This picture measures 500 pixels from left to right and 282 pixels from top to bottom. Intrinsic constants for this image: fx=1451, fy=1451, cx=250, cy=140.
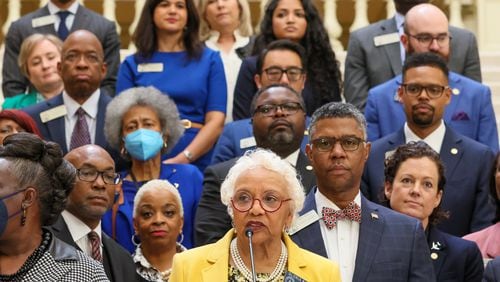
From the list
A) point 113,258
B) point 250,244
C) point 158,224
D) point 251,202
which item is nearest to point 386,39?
point 158,224

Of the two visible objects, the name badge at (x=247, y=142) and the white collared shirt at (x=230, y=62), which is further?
the white collared shirt at (x=230, y=62)

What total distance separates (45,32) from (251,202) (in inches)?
201

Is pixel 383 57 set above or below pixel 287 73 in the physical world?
below

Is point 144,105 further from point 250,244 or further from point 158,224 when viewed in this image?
point 250,244

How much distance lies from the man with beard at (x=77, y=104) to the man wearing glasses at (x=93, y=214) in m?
1.27

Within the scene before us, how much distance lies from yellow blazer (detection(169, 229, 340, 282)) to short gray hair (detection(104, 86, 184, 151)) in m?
2.56

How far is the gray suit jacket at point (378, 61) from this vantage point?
9633 mm

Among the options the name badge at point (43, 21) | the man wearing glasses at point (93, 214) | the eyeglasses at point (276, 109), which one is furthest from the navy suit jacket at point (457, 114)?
the name badge at point (43, 21)

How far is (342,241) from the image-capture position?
660 centimetres

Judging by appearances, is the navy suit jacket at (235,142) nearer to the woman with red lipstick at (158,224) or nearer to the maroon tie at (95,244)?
the woman with red lipstick at (158,224)

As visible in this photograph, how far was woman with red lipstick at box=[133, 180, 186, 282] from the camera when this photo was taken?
742 centimetres

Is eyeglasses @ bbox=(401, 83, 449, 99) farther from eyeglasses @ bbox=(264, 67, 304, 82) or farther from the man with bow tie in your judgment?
the man with bow tie

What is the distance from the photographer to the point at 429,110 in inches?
321

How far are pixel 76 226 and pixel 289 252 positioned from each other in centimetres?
152
